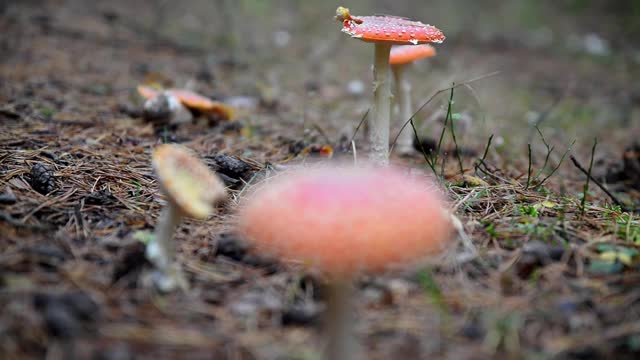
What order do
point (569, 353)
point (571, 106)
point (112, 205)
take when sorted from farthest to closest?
point (571, 106), point (112, 205), point (569, 353)

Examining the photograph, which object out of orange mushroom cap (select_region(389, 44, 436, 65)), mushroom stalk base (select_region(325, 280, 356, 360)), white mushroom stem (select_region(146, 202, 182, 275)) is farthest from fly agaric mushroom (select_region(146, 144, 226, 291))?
orange mushroom cap (select_region(389, 44, 436, 65))

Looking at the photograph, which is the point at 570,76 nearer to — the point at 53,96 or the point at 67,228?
the point at 53,96

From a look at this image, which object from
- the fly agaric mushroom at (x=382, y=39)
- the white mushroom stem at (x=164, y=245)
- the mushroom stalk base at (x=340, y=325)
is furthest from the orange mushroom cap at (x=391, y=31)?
the mushroom stalk base at (x=340, y=325)

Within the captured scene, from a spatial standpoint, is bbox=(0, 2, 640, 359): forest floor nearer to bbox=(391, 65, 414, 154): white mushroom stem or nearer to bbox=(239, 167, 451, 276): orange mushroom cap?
bbox=(391, 65, 414, 154): white mushroom stem

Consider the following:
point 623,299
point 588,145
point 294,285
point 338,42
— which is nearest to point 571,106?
point 588,145

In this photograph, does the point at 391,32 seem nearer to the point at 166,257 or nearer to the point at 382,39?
the point at 382,39

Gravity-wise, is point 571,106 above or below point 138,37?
below
